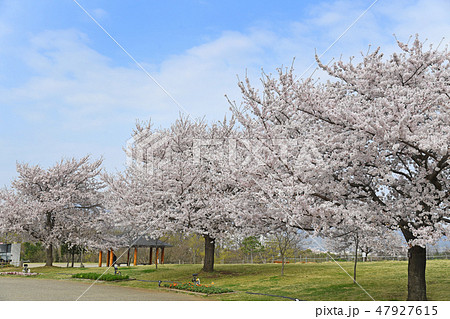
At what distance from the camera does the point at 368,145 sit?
1017cm

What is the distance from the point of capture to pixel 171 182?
20125 millimetres

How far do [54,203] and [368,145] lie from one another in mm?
28669

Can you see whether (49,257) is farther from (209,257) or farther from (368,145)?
(368,145)

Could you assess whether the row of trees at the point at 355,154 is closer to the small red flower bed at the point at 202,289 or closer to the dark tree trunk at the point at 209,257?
the small red flower bed at the point at 202,289

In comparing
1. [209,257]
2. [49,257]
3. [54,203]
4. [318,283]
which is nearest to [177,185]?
[209,257]

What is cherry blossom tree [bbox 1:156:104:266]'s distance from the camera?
105 feet

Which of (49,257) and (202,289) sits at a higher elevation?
(202,289)

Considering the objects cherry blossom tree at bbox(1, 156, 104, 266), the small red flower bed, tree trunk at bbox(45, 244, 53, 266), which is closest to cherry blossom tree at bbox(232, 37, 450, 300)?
the small red flower bed

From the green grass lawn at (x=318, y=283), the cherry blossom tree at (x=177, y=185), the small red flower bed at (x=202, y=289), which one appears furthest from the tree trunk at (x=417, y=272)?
the cherry blossom tree at (x=177, y=185)

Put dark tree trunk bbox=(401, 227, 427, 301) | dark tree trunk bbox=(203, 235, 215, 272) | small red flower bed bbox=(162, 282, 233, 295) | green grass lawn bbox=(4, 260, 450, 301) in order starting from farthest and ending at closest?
dark tree trunk bbox=(203, 235, 215, 272)
small red flower bed bbox=(162, 282, 233, 295)
green grass lawn bbox=(4, 260, 450, 301)
dark tree trunk bbox=(401, 227, 427, 301)

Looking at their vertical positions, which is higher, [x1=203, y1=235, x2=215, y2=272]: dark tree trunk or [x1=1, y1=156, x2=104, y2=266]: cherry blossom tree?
[x1=1, y1=156, x2=104, y2=266]: cherry blossom tree

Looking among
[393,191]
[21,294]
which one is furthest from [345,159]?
[21,294]

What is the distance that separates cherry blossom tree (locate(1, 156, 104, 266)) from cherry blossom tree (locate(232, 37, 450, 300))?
25784mm
